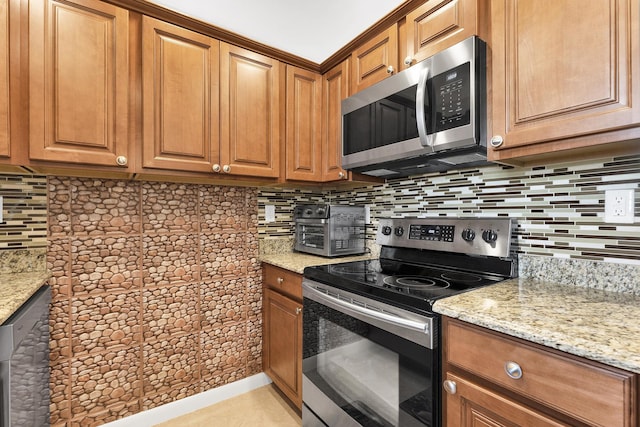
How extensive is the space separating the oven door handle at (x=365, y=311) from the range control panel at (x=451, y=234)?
23.7 inches

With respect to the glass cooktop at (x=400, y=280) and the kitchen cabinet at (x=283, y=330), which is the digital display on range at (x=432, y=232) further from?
the kitchen cabinet at (x=283, y=330)

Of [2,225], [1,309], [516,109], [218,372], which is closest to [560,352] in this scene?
[516,109]

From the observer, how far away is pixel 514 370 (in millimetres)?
800

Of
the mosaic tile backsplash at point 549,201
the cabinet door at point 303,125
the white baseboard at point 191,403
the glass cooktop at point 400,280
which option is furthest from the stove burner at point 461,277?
the white baseboard at point 191,403

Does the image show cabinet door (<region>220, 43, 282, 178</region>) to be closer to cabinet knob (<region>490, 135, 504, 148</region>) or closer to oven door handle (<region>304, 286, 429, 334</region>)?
oven door handle (<region>304, 286, 429, 334</region>)

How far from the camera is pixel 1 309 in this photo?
0.96 metres

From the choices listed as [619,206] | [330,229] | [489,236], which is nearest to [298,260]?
[330,229]

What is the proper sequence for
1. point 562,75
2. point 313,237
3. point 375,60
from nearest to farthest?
point 562,75, point 375,60, point 313,237

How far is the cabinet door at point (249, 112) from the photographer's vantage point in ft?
5.67

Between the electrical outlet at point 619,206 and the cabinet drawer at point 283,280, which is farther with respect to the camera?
the cabinet drawer at point 283,280

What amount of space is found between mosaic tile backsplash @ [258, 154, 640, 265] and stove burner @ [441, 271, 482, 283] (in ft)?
0.79

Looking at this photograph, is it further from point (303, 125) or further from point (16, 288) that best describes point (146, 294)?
point (303, 125)

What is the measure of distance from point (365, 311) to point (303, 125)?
4.16ft

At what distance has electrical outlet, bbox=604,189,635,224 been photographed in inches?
43.4
